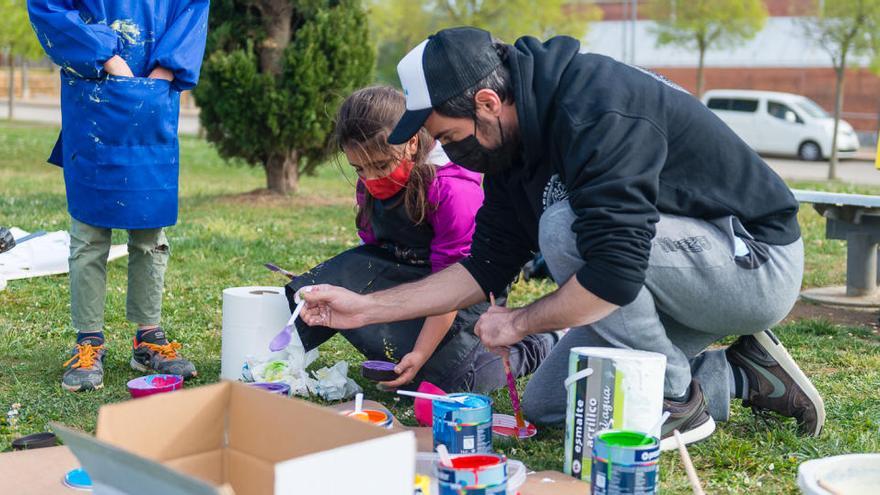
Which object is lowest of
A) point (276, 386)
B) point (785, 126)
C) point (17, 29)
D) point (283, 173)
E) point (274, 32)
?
point (785, 126)

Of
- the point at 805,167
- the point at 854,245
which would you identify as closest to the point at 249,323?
the point at 854,245

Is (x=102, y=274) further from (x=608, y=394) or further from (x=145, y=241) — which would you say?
(x=608, y=394)

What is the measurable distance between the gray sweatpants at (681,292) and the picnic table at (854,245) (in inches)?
94.6

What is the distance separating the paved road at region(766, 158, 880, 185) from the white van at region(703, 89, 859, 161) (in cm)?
30

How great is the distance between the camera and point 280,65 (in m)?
8.34

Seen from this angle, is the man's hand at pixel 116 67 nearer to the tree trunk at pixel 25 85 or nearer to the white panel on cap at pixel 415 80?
the white panel on cap at pixel 415 80

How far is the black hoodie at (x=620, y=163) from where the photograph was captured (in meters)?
2.30

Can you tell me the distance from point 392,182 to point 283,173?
6.04 meters

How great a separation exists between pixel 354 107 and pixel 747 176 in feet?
3.86

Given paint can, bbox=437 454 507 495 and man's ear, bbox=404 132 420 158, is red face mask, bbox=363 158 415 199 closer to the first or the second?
man's ear, bbox=404 132 420 158

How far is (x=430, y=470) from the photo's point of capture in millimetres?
2434

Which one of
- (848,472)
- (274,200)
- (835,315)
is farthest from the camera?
(274,200)

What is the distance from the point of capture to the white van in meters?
20.6

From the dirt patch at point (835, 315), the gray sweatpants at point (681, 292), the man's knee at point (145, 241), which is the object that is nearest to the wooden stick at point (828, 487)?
the gray sweatpants at point (681, 292)
